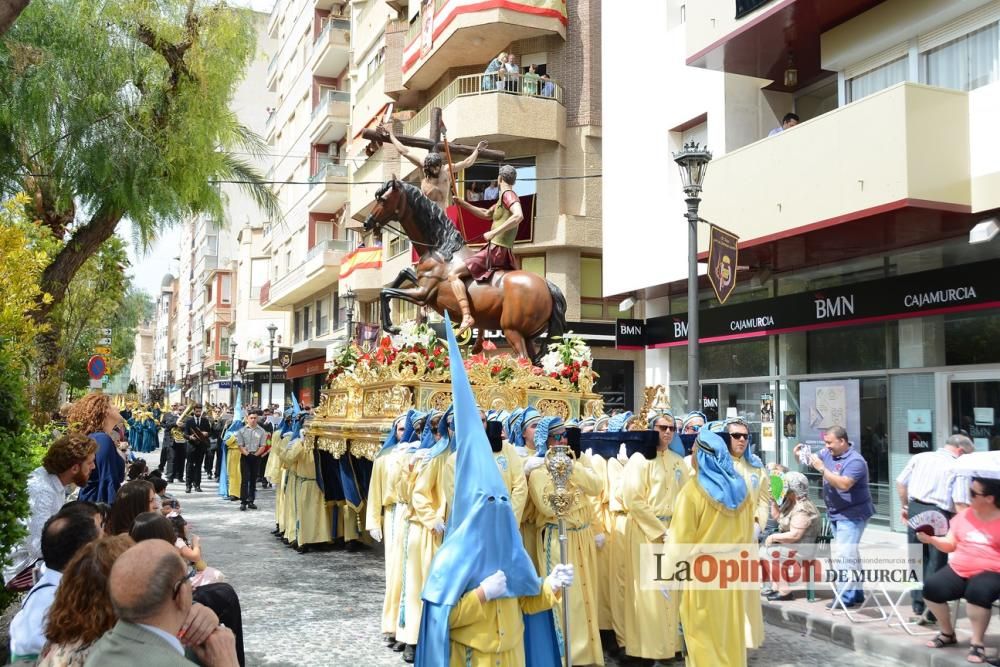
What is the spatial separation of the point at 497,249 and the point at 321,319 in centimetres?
3025

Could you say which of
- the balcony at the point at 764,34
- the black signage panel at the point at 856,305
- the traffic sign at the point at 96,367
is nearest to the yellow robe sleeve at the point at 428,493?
the black signage panel at the point at 856,305

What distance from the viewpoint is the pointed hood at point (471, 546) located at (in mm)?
4633

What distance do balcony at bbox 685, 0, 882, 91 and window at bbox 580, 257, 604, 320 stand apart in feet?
32.0

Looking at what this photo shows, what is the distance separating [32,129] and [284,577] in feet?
23.2

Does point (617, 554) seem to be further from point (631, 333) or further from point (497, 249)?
point (631, 333)

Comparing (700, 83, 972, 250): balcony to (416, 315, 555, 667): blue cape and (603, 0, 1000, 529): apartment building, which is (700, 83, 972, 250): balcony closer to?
(603, 0, 1000, 529): apartment building

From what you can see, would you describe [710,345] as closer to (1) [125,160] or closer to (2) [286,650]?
(1) [125,160]

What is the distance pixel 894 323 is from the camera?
45.0 ft

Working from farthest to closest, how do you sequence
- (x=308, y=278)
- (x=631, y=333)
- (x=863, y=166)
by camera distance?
1. (x=308, y=278)
2. (x=631, y=333)
3. (x=863, y=166)

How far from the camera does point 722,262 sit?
12328mm

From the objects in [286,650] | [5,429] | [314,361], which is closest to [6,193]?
[5,429]

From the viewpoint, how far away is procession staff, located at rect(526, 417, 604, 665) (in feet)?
22.0

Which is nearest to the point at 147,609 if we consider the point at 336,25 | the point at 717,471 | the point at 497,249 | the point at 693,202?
the point at 717,471

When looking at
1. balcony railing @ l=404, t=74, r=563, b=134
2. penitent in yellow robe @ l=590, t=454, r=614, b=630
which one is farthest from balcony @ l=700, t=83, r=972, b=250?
balcony railing @ l=404, t=74, r=563, b=134
